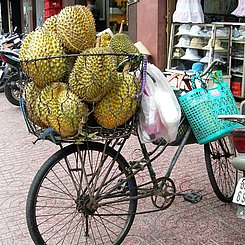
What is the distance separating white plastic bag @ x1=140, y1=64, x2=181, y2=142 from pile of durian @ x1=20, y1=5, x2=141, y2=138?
150 mm

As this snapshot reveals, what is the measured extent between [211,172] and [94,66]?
5.52 ft

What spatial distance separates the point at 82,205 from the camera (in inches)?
115

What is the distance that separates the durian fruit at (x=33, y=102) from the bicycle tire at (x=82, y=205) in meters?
0.27

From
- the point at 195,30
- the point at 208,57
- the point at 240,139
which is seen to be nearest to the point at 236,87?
the point at 208,57

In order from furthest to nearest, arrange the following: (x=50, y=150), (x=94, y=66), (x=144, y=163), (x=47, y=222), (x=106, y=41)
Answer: (x=50, y=150) → (x=47, y=222) → (x=144, y=163) → (x=106, y=41) → (x=94, y=66)

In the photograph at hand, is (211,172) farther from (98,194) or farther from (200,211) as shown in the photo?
(98,194)

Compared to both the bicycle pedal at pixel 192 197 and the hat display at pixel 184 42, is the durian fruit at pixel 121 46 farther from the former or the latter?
the hat display at pixel 184 42

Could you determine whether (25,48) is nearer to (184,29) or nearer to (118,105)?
(118,105)

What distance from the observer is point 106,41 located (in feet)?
9.29

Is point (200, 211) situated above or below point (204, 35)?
below

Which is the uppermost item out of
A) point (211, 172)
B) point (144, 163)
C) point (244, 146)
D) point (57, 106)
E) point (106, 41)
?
point (106, 41)

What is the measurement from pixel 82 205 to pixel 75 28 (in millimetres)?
1209

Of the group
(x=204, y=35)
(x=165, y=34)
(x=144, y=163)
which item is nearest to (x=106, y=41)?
(x=144, y=163)

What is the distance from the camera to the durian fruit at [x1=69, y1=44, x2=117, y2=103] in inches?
96.2
